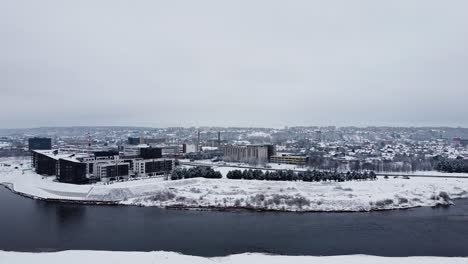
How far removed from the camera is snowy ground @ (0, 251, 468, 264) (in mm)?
8438

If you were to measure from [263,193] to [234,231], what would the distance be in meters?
6.04

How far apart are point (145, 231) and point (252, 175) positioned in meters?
10.5

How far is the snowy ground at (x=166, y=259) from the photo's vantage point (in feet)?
27.7

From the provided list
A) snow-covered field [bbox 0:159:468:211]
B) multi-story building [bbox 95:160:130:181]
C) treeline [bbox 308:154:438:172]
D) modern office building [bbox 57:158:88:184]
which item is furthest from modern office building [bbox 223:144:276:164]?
modern office building [bbox 57:158:88:184]

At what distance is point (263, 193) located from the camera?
17.5 m

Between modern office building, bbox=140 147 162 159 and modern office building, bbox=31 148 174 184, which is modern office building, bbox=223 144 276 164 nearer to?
modern office building, bbox=140 147 162 159

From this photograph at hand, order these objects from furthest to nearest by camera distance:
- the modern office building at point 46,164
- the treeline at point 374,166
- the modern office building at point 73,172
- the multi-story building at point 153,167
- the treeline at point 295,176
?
1. the treeline at point 374,166
2. the multi-story building at point 153,167
3. the modern office building at point 46,164
4. the treeline at point 295,176
5. the modern office building at point 73,172

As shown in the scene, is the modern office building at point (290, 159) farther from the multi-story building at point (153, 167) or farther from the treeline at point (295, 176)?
the multi-story building at point (153, 167)

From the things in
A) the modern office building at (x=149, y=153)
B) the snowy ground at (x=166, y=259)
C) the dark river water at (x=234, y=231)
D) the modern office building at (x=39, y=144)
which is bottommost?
the dark river water at (x=234, y=231)

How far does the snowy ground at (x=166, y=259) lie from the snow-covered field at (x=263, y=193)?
6.26 m

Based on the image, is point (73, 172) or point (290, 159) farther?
point (290, 159)

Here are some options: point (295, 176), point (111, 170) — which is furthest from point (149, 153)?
point (295, 176)

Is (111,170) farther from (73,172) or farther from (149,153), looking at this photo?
(149,153)

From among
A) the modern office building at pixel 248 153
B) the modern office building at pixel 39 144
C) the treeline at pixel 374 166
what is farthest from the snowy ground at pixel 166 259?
the modern office building at pixel 39 144
